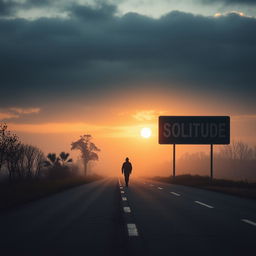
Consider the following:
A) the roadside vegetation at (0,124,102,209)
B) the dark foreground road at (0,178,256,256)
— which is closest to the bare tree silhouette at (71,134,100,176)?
the roadside vegetation at (0,124,102,209)

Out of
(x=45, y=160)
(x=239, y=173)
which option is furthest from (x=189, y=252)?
(x=239, y=173)

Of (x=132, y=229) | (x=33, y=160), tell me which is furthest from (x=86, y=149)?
(x=132, y=229)

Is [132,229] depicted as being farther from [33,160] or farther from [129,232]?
[33,160]

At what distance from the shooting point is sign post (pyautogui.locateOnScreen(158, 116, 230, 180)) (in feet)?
137

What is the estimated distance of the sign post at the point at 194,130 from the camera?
41906mm

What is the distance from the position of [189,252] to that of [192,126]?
1469 inches

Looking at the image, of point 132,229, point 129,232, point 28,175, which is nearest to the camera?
point 129,232

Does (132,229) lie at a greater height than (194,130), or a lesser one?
lesser

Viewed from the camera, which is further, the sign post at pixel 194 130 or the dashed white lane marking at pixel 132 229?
the sign post at pixel 194 130

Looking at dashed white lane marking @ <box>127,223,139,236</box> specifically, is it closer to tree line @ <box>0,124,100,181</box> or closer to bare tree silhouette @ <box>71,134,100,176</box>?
tree line @ <box>0,124,100,181</box>

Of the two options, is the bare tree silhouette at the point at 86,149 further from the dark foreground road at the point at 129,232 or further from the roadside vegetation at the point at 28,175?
the dark foreground road at the point at 129,232

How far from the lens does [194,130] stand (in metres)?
43.3

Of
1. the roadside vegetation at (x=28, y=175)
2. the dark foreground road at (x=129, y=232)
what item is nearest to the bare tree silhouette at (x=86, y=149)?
the roadside vegetation at (x=28, y=175)

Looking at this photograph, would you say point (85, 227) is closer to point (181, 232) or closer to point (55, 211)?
point (181, 232)
